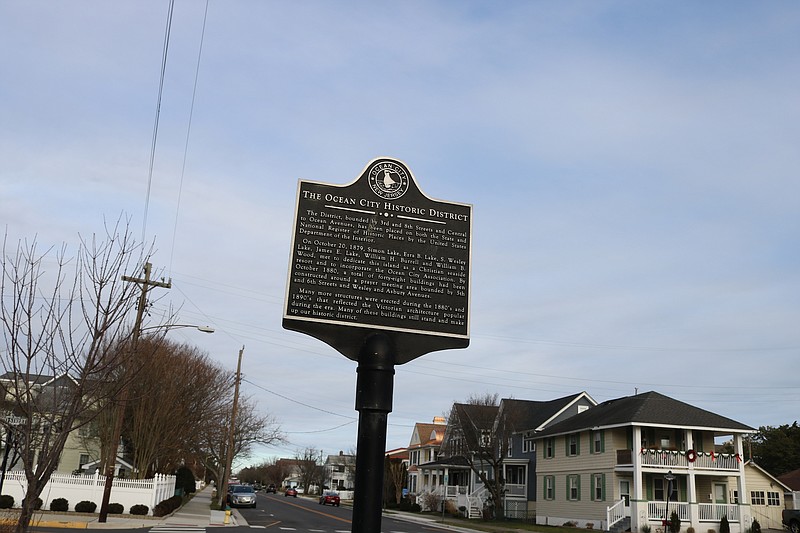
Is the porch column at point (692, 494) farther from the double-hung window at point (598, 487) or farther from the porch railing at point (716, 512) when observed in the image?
the double-hung window at point (598, 487)

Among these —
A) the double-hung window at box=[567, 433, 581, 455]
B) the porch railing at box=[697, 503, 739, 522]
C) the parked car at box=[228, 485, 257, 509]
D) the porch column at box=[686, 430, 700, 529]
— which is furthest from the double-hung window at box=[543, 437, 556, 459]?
the parked car at box=[228, 485, 257, 509]

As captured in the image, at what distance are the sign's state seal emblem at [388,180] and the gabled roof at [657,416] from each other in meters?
33.2

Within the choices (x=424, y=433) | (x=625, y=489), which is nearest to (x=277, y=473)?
(x=424, y=433)

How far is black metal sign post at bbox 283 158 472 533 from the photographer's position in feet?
27.0

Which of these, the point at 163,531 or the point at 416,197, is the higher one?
the point at 416,197

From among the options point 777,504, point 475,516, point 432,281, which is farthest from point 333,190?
point 475,516

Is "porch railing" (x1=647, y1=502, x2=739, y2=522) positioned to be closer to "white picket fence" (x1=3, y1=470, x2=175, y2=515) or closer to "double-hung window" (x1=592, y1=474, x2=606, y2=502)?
"double-hung window" (x1=592, y1=474, x2=606, y2=502)

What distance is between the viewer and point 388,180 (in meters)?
8.98

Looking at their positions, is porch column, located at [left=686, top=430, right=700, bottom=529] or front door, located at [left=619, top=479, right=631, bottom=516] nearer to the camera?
porch column, located at [left=686, top=430, right=700, bottom=529]

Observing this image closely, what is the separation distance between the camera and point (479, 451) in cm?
4981

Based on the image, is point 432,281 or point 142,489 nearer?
point 432,281

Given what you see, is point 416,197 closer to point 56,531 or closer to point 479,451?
point 56,531

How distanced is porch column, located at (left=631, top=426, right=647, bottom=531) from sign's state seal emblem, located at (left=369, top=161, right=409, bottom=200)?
1305 inches

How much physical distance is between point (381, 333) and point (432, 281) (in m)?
0.92
